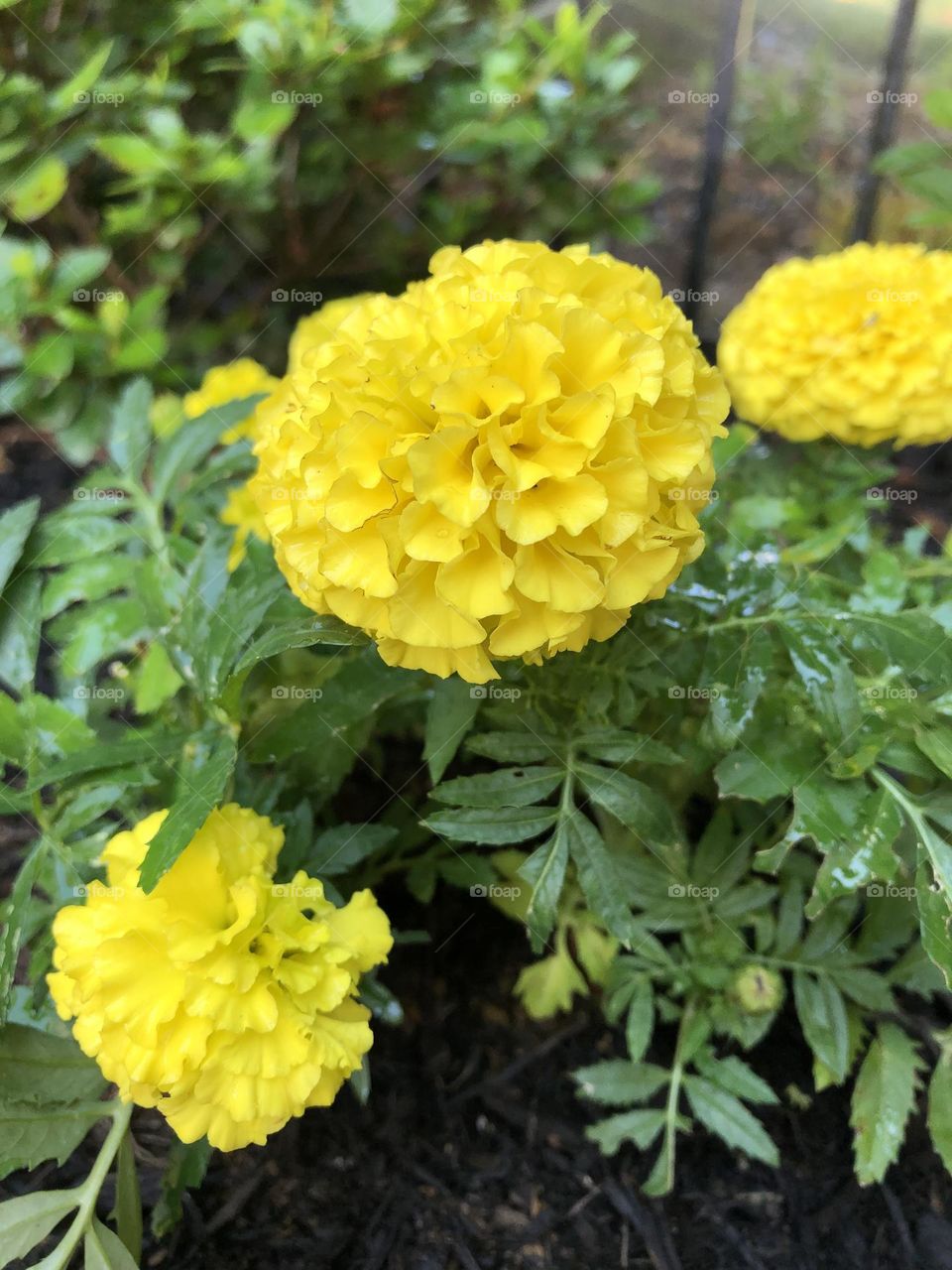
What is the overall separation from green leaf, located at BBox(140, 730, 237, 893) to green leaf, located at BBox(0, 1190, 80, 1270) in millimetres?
394

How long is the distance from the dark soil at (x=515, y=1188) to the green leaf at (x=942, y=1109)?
162mm

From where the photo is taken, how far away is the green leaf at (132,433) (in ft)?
4.18

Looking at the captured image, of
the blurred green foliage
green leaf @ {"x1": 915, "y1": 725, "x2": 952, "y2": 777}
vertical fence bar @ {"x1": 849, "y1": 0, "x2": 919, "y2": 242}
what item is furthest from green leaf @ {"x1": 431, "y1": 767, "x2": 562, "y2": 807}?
vertical fence bar @ {"x1": 849, "y1": 0, "x2": 919, "y2": 242}

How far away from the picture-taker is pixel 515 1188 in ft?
3.78

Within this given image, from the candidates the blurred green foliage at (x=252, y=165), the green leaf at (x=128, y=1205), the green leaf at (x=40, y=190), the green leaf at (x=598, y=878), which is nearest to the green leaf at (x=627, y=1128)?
the green leaf at (x=598, y=878)

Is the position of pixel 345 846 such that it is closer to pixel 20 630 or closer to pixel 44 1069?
pixel 44 1069

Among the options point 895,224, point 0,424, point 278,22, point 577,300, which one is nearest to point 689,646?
point 577,300

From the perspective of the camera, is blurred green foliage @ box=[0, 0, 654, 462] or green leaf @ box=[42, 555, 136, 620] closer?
green leaf @ box=[42, 555, 136, 620]

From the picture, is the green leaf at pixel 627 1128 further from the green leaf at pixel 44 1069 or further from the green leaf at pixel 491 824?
the green leaf at pixel 44 1069

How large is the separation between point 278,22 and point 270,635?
1376mm

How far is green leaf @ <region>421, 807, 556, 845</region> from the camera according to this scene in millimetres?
869

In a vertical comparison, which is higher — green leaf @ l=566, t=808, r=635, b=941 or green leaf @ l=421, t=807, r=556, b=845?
green leaf @ l=421, t=807, r=556, b=845

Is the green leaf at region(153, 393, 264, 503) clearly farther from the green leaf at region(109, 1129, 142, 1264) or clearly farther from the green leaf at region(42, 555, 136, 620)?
the green leaf at region(109, 1129, 142, 1264)

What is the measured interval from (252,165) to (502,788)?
141cm
